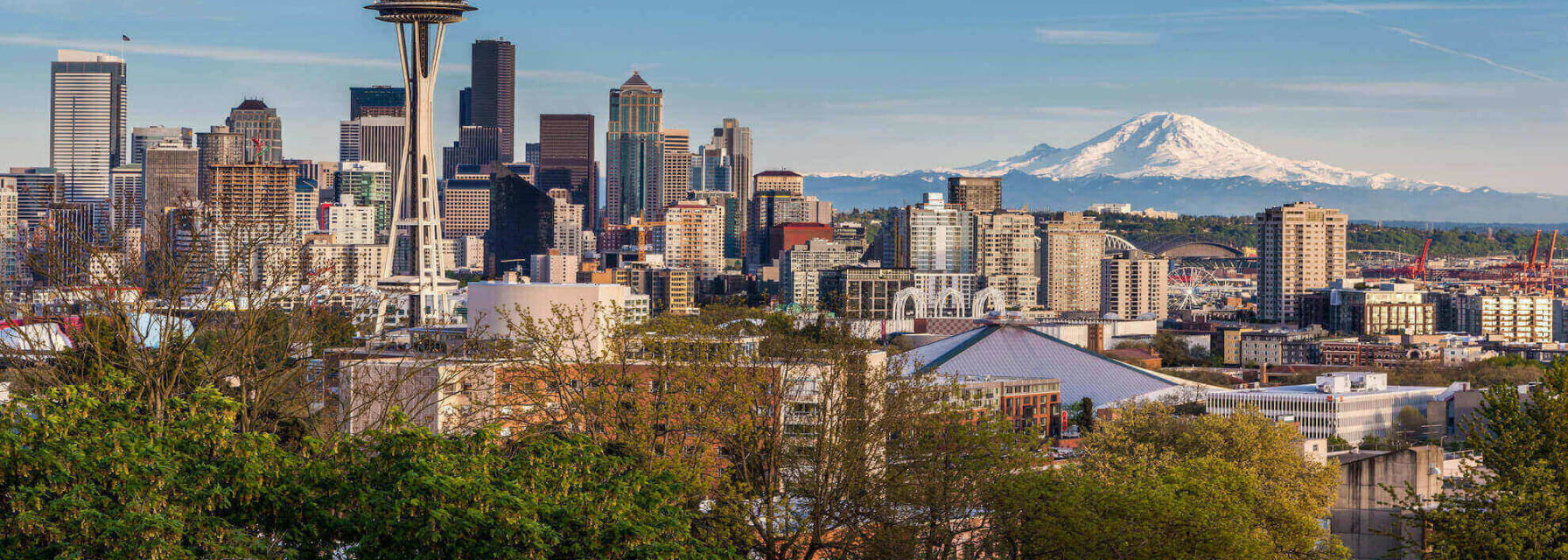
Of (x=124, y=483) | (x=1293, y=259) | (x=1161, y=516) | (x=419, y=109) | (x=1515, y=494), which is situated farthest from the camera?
(x=1293, y=259)

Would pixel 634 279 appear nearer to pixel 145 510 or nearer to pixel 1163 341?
pixel 1163 341

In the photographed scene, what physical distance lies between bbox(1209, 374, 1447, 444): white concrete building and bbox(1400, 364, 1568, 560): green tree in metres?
53.9

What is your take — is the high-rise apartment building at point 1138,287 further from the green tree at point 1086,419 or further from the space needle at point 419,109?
the green tree at point 1086,419

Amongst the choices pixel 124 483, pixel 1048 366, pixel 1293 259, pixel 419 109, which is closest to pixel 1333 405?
pixel 1048 366

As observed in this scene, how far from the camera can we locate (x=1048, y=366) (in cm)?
9188

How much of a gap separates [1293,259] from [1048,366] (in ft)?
318

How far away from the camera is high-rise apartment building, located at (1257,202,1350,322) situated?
18112 centimetres

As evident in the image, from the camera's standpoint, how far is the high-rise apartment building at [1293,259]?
594ft

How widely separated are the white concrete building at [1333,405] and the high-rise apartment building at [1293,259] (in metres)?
92.8

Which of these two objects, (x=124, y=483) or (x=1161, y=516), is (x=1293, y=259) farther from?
(x=124, y=483)

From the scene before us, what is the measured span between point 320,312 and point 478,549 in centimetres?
1227

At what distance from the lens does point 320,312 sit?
1059 inches

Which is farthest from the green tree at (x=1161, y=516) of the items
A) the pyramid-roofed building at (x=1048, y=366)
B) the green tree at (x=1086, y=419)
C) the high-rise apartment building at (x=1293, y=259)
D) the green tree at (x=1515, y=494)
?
the high-rise apartment building at (x=1293, y=259)

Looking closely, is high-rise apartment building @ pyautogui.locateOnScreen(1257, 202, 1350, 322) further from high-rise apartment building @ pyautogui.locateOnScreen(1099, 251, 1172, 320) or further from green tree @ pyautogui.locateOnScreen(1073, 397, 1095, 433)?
green tree @ pyautogui.locateOnScreen(1073, 397, 1095, 433)
